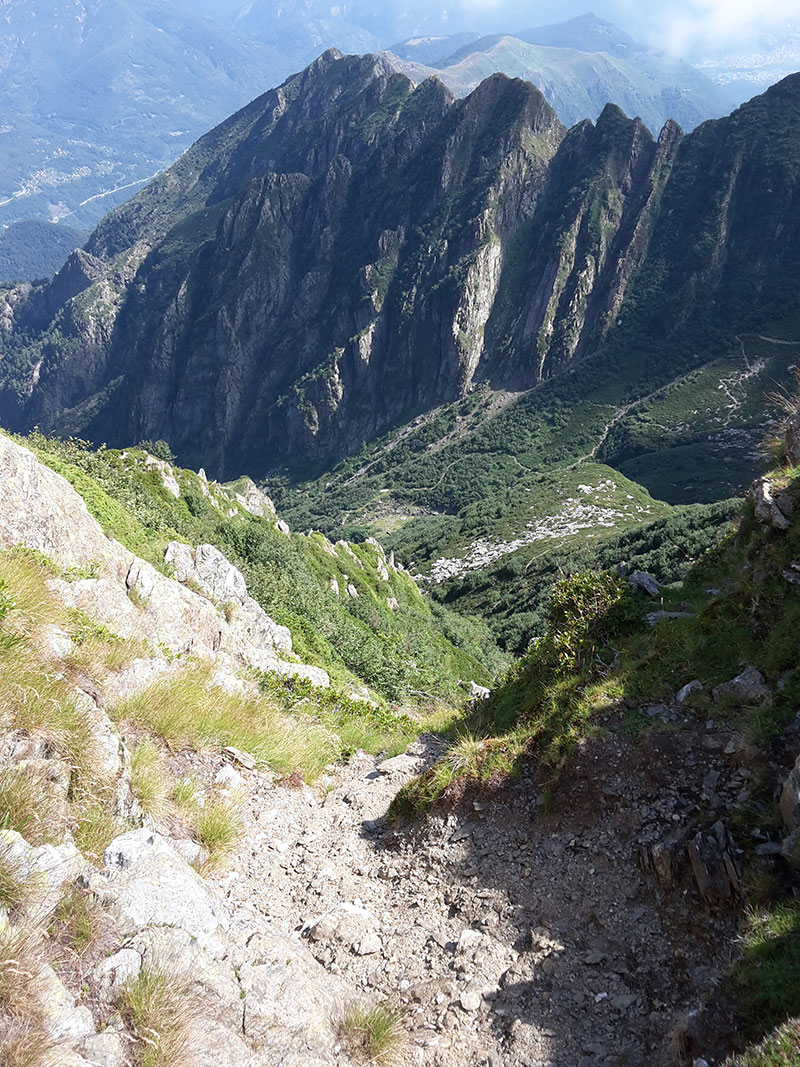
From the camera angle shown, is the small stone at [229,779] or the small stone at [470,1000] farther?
the small stone at [229,779]

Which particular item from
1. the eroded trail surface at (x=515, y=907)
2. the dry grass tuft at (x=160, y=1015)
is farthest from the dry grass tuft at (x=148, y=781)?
the dry grass tuft at (x=160, y=1015)

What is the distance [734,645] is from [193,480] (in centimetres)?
5740

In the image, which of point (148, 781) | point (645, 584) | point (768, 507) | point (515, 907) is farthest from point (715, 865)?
point (645, 584)

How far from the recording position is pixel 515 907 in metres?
6.79

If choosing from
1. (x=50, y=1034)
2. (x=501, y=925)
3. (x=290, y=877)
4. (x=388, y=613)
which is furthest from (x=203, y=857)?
(x=388, y=613)

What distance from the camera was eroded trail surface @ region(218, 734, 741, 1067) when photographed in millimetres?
5445

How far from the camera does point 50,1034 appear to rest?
4070 millimetres

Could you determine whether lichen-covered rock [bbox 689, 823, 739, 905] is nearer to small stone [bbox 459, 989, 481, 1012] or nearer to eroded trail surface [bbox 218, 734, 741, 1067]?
eroded trail surface [bbox 218, 734, 741, 1067]

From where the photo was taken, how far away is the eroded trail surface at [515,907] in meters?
5.45

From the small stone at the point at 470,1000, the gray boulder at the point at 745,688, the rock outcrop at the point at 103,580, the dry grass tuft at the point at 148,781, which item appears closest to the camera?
the small stone at the point at 470,1000

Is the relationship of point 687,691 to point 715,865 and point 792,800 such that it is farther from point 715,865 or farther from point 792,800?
point 715,865

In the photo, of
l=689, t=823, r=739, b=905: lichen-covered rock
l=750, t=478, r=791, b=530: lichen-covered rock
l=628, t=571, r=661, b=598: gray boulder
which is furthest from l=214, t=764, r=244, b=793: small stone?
l=750, t=478, r=791, b=530: lichen-covered rock

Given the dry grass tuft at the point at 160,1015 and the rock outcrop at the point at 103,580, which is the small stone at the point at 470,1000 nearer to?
the dry grass tuft at the point at 160,1015

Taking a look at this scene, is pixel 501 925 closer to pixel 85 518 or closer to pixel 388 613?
pixel 85 518
